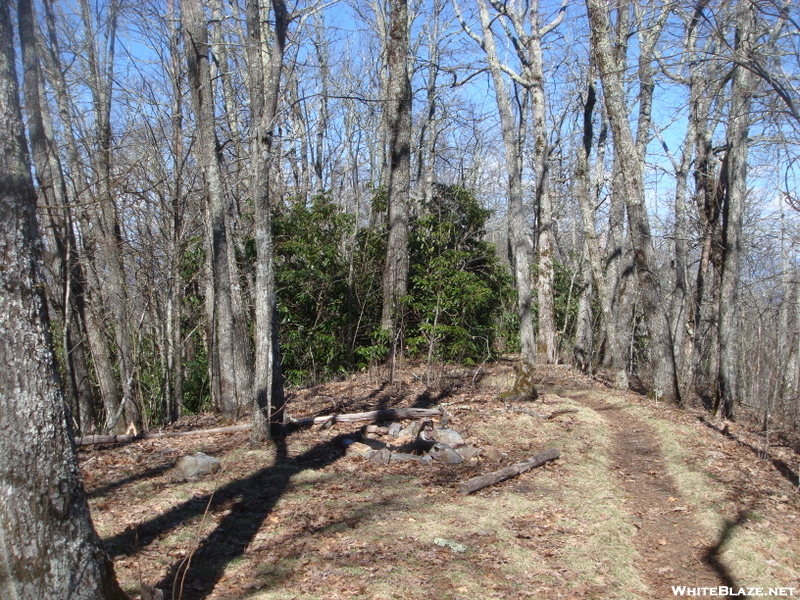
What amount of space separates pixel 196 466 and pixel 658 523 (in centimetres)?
480

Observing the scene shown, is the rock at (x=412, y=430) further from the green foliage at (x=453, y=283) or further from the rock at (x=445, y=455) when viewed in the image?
the green foliage at (x=453, y=283)

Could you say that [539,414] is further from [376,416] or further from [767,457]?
[767,457]

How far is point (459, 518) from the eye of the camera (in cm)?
614

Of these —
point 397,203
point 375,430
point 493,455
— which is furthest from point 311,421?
point 397,203

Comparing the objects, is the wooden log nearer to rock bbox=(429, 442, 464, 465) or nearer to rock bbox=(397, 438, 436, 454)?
rock bbox=(397, 438, 436, 454)

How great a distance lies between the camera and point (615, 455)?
8680 millimetres

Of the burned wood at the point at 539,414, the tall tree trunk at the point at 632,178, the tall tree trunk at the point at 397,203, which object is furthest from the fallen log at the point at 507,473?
the tall tree trunk at the point at 397,203

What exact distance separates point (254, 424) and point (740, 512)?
536cm

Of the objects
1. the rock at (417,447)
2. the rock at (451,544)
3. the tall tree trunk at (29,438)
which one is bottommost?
the rock at (451,544)

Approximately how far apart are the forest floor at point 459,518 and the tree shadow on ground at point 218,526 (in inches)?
0.7

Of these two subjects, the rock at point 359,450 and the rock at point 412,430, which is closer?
the rock at point 359,450

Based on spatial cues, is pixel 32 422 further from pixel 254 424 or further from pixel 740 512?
pixel 740 512

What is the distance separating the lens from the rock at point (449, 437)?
8320 millimetres

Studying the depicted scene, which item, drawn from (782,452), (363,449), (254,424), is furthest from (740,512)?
(254,424)
